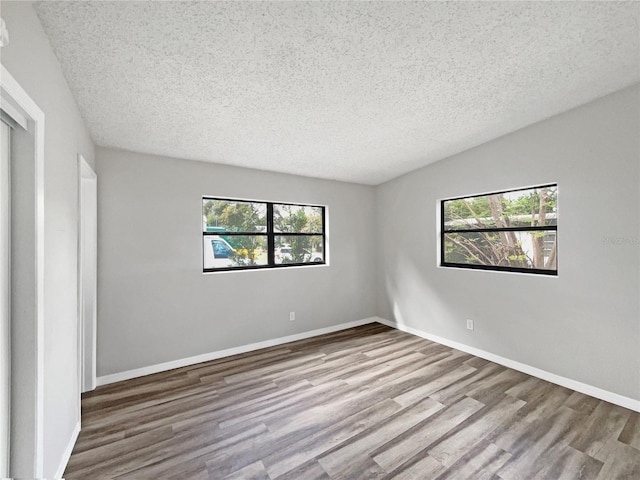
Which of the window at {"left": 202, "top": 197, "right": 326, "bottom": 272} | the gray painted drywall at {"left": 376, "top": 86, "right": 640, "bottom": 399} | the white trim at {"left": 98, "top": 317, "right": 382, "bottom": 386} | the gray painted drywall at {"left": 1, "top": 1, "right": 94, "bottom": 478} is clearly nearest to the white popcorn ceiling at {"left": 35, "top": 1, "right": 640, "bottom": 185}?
the gray painted drywall at {"left": 1, "top": 1, "right": 94, "bottom": 478}

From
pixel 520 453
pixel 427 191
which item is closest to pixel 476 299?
pixel 427 191

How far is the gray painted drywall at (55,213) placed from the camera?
1197 millimetres

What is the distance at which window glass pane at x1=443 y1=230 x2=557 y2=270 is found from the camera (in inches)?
112

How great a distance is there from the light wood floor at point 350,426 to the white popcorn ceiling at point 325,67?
2.37m

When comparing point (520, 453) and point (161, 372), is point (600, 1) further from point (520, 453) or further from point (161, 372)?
point (161, 372)

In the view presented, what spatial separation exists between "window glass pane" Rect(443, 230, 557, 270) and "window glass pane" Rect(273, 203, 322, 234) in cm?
184

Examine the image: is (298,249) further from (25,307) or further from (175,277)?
(25,307)

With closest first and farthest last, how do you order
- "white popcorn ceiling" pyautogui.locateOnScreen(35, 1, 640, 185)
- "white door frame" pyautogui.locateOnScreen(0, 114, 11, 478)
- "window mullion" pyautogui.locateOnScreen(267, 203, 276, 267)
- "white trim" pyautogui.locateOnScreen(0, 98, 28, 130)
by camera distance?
"white trim" pyautogui.locateOnScreen(0, 98, 28, 130) → "white door frame" pyautogui.locateOnScreen(0, 114, 11, 478) → "white popcorn ceiling" pyautogui.locateOnScreen(35, 1, 640, 185) → "window mullion" pyautogui.locateOnScreen(267, 203, 276, 267)

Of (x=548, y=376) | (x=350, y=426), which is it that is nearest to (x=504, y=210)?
(x=548, y=376)

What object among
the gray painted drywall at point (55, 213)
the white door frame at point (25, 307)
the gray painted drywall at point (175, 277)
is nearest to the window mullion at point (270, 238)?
the gray painted drywall at point (175, 277)

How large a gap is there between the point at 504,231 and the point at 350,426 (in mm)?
2639

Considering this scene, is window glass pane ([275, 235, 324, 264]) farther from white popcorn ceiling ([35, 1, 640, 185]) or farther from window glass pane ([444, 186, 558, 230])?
window glass pane ([444, 186, 558, 230])

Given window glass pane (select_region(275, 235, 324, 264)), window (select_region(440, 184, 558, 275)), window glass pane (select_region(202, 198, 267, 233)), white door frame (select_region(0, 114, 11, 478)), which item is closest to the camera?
white door frame (select_region(0, 114, 11, 478))

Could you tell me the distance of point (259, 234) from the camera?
3.62m
